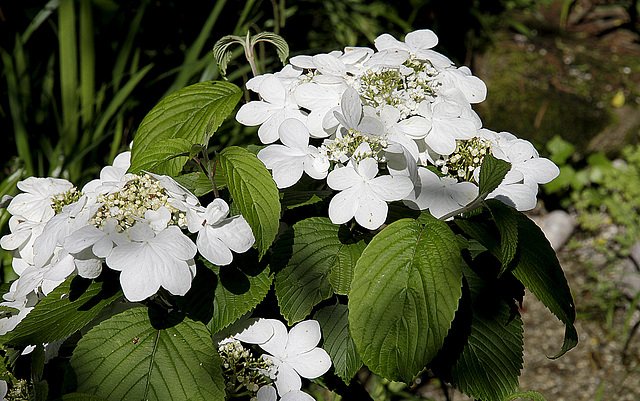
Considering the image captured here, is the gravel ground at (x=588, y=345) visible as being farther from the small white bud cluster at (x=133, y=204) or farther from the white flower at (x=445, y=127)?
the small white bud cluster at (x=133, y=204)

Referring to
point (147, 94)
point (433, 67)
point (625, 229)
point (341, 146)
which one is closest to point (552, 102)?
point (625, 229)

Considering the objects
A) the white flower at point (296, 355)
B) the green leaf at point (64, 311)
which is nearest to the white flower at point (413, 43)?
the white flower at point (296, 355)

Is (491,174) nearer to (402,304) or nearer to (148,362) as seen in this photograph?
(402,304)

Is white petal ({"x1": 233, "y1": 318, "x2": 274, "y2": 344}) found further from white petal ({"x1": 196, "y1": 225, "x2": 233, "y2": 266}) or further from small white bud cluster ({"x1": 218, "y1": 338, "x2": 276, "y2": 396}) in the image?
white petal ({"x1": 196, "y1": 225, "x2": 233, "y2": 266})

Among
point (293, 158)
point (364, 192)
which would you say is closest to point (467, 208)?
point (364, 192)

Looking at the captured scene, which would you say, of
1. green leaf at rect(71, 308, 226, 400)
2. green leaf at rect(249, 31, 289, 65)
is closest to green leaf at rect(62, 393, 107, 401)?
green leaf at rect(71, 308, 226, 400)

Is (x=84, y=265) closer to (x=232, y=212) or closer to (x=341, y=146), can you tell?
(x=232, y=212)
